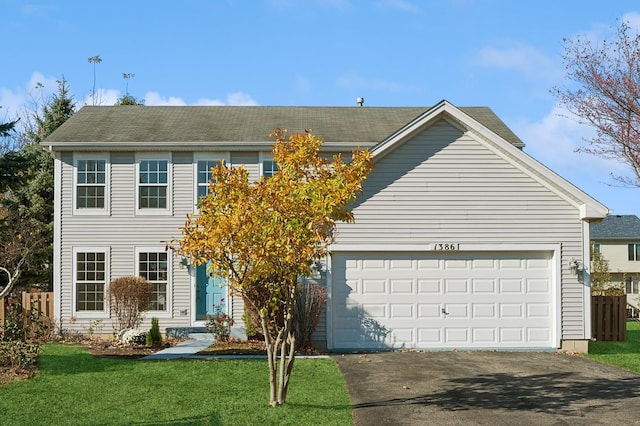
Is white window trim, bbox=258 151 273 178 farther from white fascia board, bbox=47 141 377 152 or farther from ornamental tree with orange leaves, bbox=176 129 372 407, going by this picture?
ornamental tree with orange leaves, bbox=176 129 372 407

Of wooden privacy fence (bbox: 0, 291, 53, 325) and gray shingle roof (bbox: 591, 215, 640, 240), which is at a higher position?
gray shingle roof (bbox: 591, 215, 640, 240)

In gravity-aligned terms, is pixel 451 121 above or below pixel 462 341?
above

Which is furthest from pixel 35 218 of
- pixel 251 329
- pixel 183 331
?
pixel 251 329

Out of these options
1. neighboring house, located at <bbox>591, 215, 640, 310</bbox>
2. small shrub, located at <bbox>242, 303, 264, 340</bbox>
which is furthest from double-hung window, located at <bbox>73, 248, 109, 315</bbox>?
neighboring house, located at <bbox>591, 215, 640, 310</bbox>

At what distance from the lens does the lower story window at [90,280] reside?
882 inches

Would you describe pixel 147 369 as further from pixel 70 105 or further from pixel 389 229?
pixel 70 105

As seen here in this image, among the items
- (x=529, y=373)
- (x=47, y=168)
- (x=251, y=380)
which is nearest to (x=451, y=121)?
(x=529, y=373)

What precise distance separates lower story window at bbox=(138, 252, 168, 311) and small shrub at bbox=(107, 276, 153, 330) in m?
0.78

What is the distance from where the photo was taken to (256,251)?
33.8 ft

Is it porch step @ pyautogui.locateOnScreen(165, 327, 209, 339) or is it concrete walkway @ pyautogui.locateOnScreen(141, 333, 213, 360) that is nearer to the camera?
concrete walkway @ pyautogui.locateOnScreen(141, 333, 213, 360)

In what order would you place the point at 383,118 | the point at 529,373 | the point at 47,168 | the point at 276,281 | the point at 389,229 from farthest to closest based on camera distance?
the point at 47,168
the point at 383,118
the point at 389,229
the point at 529,373
the point at 276,281

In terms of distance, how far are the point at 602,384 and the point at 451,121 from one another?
748 centimetres

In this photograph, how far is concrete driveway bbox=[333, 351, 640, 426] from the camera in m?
11.0

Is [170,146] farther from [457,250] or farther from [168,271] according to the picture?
[457,250]
